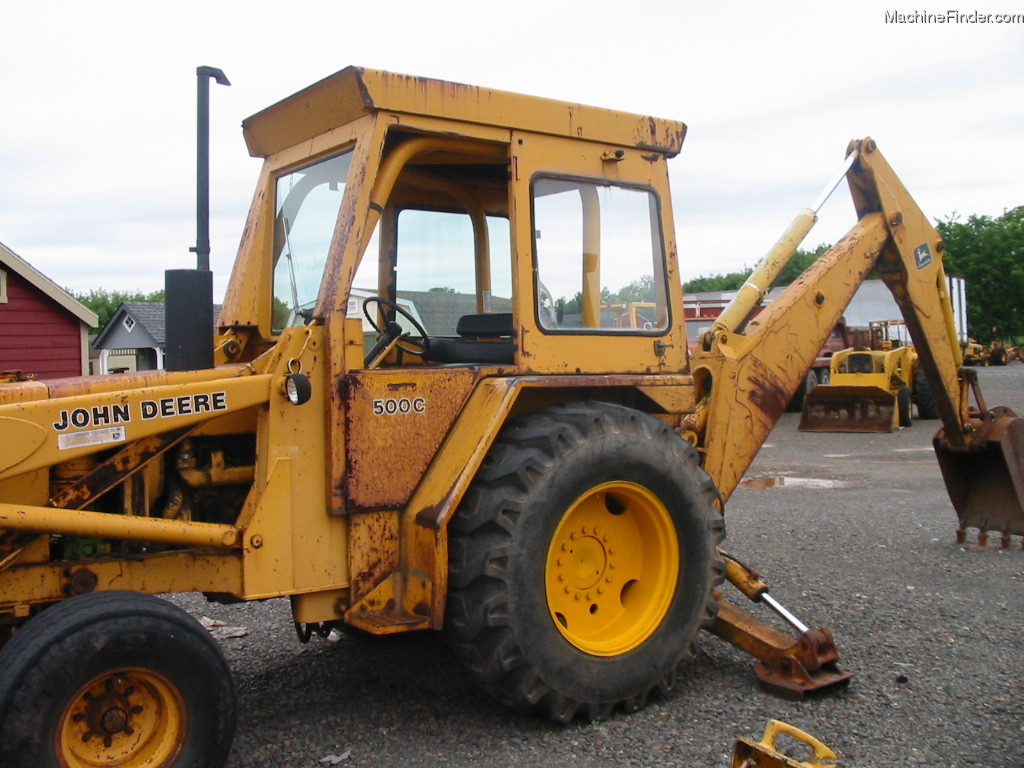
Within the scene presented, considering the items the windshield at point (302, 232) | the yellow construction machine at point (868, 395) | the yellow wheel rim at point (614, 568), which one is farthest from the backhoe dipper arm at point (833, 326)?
the yellow construction machine at point (868, 395)

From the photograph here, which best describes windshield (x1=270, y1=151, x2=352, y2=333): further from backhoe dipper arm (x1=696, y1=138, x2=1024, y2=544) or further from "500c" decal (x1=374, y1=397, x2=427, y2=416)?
backhoe dipper arm (x1=696, y1=138, x2=1024, y2=544)

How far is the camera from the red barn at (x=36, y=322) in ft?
50.6

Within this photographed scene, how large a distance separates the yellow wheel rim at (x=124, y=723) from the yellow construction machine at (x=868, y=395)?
46.8ft

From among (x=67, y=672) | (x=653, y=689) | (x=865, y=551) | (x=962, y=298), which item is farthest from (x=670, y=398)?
(x=962, y=298)

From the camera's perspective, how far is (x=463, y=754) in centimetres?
370

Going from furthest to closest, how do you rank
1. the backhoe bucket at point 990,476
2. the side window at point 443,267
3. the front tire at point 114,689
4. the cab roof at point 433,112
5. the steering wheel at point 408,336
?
the backhoe bucket at point 990,476 → the side window at point 443,267 → the steering wheel at point 408,336 → the cab roof at point 433,112 → the front tire at point 114,689

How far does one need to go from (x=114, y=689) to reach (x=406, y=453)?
1.31m

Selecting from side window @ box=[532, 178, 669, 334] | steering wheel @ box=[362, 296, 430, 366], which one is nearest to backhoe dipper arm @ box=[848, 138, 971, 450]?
side window @ box=[532, 178, 669, 334]

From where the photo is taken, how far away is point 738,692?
171 inches

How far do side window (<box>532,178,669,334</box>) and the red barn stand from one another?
1330 centimetres

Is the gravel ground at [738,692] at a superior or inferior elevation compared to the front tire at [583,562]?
inferior

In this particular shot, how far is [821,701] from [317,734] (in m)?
2.06

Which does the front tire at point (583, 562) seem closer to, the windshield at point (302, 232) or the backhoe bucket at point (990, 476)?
the windshield at point (302, 232)

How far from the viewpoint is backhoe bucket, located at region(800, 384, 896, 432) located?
1614cm
